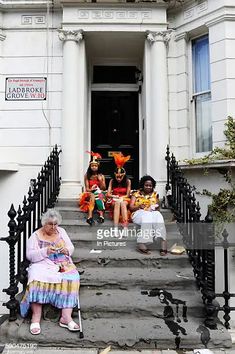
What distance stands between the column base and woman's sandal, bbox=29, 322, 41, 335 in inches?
116

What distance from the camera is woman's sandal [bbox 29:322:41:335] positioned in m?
3.69

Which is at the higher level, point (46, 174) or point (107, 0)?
point (107, 0)

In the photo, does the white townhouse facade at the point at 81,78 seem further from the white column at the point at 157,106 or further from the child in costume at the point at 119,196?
the child in costume at the point at 119,196

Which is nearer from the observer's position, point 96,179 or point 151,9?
point 96,179

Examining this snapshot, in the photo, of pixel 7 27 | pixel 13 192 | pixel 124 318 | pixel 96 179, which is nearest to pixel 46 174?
pixel 96 179

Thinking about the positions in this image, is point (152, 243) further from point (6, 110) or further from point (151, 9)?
point (151, 9)

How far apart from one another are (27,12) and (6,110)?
198cm

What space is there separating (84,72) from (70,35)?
712mm

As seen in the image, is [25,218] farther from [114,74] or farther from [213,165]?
[114,74]

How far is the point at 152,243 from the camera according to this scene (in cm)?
504

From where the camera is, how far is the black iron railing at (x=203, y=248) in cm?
399

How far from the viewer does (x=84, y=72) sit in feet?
23.2

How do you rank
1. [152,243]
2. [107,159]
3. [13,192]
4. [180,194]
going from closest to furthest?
[152,243] < [180,194] < [13,192] < [107,159]

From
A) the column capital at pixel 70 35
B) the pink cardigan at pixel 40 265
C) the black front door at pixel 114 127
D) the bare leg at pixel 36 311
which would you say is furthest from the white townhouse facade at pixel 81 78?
the bare leg at pixel 36 311
